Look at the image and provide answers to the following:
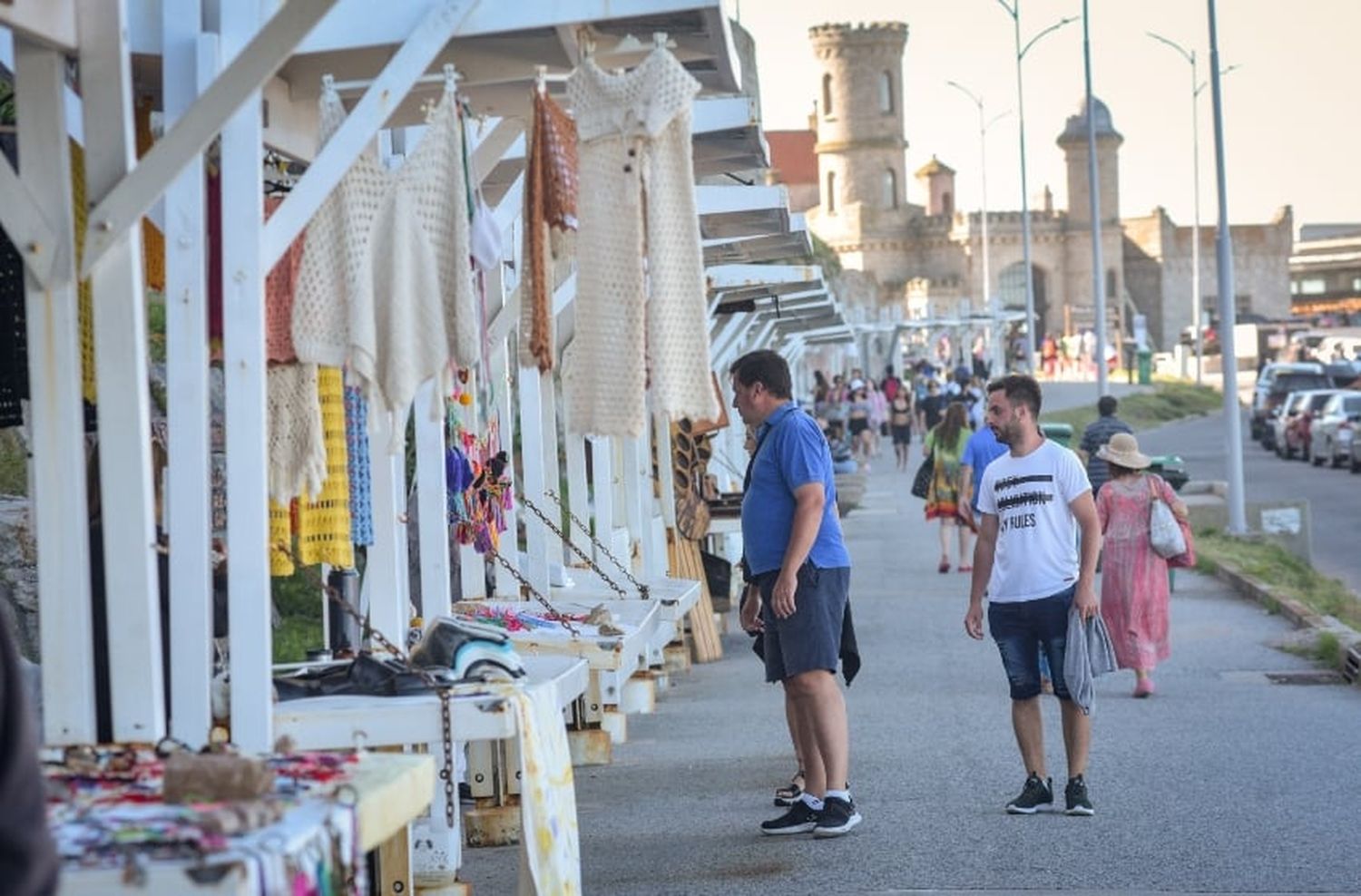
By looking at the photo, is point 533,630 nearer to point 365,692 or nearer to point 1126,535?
point 365,692

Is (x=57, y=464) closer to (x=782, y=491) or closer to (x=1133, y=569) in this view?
(x=782, y=491)

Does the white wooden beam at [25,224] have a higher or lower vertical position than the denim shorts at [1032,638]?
higher

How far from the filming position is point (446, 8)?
7594 millimetres

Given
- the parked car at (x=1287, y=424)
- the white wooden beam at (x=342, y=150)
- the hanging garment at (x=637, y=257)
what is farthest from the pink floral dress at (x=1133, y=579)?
the parked car at (x=1287, y=424)

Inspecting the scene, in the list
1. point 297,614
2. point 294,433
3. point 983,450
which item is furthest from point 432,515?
point 983,450

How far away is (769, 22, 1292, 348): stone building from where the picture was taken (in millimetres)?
133375

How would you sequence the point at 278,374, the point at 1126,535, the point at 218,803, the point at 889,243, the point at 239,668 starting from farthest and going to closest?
the point at 889,243
the point at 1126,535
the point at 278,374
the point at 239,668
the point at 218,803

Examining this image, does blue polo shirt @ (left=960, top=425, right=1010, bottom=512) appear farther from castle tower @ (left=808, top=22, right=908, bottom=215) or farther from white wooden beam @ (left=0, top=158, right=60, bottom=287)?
castle tower @ (left=808, top=22, right=908, bottom=215)

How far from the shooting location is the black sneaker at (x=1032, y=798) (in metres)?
10.4

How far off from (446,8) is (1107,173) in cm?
13557

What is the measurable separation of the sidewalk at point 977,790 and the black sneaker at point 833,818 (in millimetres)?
61

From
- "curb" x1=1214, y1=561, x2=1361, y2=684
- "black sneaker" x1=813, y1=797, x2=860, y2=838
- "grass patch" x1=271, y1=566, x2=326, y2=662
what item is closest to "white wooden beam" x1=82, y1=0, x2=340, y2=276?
"black sneaker" x1=813, y1=797, x2=860, y2=838

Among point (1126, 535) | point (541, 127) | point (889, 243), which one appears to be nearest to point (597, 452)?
point (1126, 535)

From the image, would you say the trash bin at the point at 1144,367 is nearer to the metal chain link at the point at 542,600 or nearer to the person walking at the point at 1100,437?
the person walking at the point at 1100,437
